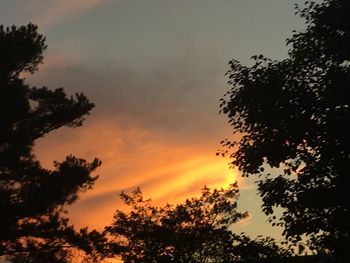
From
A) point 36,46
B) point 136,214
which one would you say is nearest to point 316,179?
point 36,46

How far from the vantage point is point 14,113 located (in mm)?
23250

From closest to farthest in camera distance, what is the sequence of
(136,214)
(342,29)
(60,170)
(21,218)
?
(342,29)
(21,218)
(60,170)
(136,214)

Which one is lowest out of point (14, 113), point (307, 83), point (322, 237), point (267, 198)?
point (322, 237)

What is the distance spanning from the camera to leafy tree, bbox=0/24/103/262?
897 inches

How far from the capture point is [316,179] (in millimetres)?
20125

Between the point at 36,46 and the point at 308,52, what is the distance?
13.3m

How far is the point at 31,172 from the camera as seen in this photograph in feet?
78.4

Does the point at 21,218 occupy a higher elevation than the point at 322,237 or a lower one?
higher

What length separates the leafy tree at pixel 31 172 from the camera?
2278cm

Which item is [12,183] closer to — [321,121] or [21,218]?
[21,218]

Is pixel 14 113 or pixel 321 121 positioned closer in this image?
pixel 321 121

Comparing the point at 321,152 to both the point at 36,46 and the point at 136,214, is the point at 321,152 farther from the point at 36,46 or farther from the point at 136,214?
the point at 136,214

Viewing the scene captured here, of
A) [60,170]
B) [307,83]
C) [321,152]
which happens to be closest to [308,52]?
[307,83]

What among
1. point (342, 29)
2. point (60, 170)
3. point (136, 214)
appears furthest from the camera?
point (136, 214)
